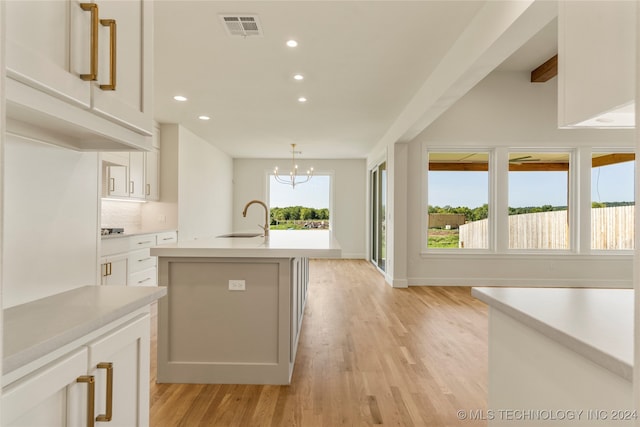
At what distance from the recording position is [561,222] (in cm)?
588

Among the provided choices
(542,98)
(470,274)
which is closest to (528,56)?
(542,98)

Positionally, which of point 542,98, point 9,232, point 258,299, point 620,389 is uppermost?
point 542,98

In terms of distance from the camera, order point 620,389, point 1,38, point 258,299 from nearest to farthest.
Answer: point 1,38, point 620,389, point 258,299

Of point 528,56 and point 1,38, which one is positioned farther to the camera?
point 528,56

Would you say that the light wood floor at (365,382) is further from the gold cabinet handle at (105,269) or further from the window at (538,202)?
the window at (538,202)

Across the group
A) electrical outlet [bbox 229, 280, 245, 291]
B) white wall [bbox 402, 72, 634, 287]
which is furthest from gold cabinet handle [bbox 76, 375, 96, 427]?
white wall [bbox 402, 72, 634, 287]

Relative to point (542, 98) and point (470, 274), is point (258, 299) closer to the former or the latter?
point (470, 274)

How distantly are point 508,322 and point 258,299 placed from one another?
1637 millimetres

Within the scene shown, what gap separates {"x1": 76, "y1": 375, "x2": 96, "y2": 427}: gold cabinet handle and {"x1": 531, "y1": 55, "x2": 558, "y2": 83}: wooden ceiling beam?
19.8ft

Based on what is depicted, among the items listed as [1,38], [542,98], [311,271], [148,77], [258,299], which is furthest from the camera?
[311,271]

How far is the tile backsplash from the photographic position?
495 centimetres

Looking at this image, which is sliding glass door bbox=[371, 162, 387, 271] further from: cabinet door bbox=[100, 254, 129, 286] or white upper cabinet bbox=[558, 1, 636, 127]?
white upper cabinet bbox=[558, 1, 636, 127]

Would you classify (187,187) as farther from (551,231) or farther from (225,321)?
(551,231)

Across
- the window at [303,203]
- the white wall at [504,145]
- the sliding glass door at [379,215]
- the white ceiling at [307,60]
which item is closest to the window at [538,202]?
the white wall at [504,145]
